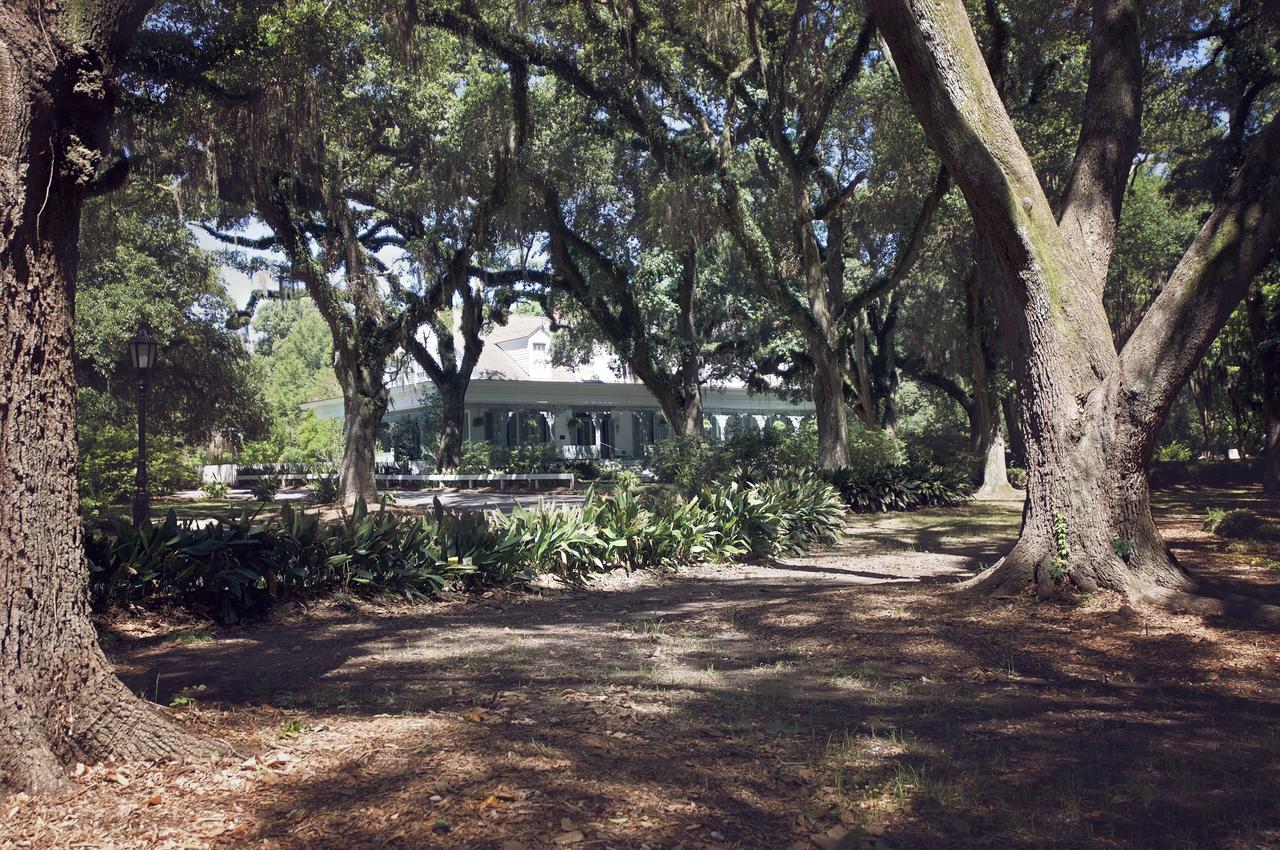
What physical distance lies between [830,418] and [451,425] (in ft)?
53.2

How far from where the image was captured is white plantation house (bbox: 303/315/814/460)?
37.1 meters

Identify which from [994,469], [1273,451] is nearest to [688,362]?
[994,469]

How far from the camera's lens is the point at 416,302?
1988 cm

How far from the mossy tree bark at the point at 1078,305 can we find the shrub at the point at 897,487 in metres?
11.2

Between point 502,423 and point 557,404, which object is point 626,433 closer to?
point 557,404

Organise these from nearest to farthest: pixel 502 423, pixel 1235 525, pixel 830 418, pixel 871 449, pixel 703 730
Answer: pixel 703 730 < pixel 1235 525 < pixel 830 418 < pixel 871 449 < pixel 502 423

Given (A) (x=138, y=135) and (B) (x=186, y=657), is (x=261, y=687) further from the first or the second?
(A) (x=138, y=135)

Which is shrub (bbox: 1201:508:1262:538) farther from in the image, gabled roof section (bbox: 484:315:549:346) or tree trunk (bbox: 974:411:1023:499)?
gabled roof section (bbox: 484:315:549:346)

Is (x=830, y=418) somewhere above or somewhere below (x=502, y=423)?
below

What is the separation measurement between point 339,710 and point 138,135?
37.9 ft

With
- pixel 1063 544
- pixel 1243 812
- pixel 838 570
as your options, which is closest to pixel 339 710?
pixel 1243 812

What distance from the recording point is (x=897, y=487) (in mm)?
21281

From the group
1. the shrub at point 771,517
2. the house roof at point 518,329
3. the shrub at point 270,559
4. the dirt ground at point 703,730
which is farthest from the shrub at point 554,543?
the house roof at point 518,329

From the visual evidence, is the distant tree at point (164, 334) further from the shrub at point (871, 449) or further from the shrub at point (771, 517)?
the shrub at point (871, 449)
